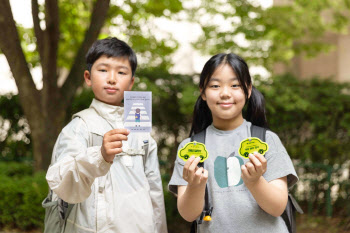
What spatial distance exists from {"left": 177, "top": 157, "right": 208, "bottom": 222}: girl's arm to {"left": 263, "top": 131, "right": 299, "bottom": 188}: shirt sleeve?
35cm

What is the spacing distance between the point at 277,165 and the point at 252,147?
0.24 meters

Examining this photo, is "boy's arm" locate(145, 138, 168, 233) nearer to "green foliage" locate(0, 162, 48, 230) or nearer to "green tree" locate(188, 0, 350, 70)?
"green foliage" locate(0, 162, 48, 230)

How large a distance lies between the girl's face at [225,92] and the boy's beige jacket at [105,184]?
21.2 inches

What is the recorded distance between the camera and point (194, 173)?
1895 millimetres

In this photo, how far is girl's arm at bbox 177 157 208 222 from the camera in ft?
6.21

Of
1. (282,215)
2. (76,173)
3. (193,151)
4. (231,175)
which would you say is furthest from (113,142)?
(282,215)

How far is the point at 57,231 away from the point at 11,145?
573 centimetres

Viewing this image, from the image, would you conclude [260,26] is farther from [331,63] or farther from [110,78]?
[331,63]

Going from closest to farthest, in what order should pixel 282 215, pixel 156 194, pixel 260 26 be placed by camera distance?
pixel 282 215 < pixel 156 194 < pixel 260 26

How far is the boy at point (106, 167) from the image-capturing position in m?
2.03

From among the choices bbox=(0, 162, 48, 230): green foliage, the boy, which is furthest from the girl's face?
bbox=(0, 162, 48, 230): green foliage

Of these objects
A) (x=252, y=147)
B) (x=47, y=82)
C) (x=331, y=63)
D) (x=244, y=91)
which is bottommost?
(x=252, y=147)

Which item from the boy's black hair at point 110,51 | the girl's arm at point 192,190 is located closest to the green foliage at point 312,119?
the boy's black hair at point 110,51

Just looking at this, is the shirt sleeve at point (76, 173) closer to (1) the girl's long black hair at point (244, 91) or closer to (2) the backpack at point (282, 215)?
(2) the backpack at point (282, 215)
